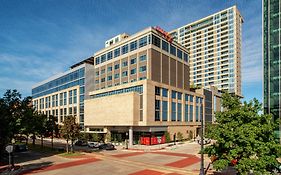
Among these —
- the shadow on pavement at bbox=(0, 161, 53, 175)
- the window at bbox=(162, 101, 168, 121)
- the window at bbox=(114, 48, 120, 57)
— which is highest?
the window at bbox=(114, 48, 120, 57)

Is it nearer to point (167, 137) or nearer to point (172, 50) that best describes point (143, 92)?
point (167, 137)

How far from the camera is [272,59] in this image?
34.1 metres

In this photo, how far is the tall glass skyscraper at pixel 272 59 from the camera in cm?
3278

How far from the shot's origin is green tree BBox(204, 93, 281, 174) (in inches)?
651

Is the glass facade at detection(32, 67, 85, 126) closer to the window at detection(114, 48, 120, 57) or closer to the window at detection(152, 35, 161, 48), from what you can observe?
the window at detection(114, 48, 120, 57)

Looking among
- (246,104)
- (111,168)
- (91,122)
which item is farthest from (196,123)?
(246,104)

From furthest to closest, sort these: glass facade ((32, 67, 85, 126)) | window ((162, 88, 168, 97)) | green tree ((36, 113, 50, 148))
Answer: glass facade ((32, 67, 85, 126)) → window ((162, 88, 168, 97)) → green tree ((36, 113, 50, 148))

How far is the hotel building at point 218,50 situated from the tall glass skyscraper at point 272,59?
3664 inches

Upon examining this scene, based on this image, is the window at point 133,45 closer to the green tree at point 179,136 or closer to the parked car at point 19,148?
the green tree at point 179,136

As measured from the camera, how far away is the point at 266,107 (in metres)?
34.3

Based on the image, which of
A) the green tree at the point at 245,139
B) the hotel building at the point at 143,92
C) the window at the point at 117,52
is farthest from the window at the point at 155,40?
the green tree at the point at 245,139

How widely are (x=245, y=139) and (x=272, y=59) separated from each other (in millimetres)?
22433

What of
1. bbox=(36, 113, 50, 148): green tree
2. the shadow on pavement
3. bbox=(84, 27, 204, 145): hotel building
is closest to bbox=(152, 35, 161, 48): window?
bbox=(84, 27, 204, 145): hotel building

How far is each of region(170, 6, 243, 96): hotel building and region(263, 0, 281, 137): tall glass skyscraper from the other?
93055 millimetres
